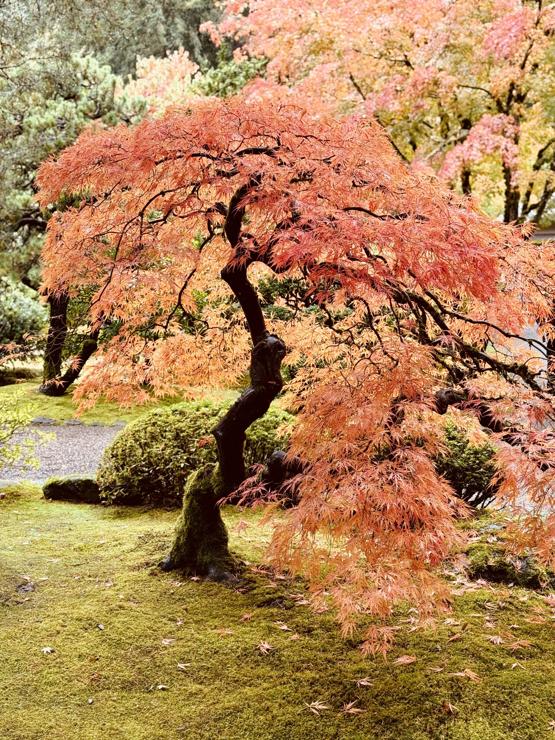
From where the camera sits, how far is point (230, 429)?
402 centimetres

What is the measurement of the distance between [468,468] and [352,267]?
345 centimetres

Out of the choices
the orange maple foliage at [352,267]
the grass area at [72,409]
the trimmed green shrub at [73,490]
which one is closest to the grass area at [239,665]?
the orange maple foliage at [352,267]

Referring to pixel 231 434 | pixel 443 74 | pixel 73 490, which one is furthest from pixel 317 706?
pixel 443 74

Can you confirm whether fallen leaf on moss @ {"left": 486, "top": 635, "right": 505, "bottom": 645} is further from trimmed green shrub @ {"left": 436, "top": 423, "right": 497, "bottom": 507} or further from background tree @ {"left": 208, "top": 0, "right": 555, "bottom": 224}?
background tree @ {"left": 208, "top": 0, "right": 555, "bottom": 224}

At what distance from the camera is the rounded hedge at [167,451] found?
6.16 metres

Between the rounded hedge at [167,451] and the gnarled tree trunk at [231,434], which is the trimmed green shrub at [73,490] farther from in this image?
the gnarled tree trunk at [231,434]

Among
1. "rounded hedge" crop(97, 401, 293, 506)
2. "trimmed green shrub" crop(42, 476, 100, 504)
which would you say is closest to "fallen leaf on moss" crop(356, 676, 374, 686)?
"rounded hedge" crop(97, 401, 293, 506)

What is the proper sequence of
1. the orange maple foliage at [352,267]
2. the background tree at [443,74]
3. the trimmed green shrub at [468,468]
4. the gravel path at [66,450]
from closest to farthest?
the orange maple foliage at [352,267] < the trimmed green shrub at [468,468] < the gravel path at [66,450] < the background tree at [443,74]

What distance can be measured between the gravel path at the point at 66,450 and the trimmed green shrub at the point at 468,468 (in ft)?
13.8

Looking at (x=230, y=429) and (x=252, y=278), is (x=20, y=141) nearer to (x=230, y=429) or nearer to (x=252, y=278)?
(x=252, y=278)

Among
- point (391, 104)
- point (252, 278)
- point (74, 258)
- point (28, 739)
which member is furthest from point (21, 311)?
point (28, 739)

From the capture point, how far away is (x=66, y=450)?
925cm

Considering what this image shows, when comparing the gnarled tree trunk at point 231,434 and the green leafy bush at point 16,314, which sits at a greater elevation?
the green leafy bush at point 16,314

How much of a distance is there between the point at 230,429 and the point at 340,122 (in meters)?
1.80
